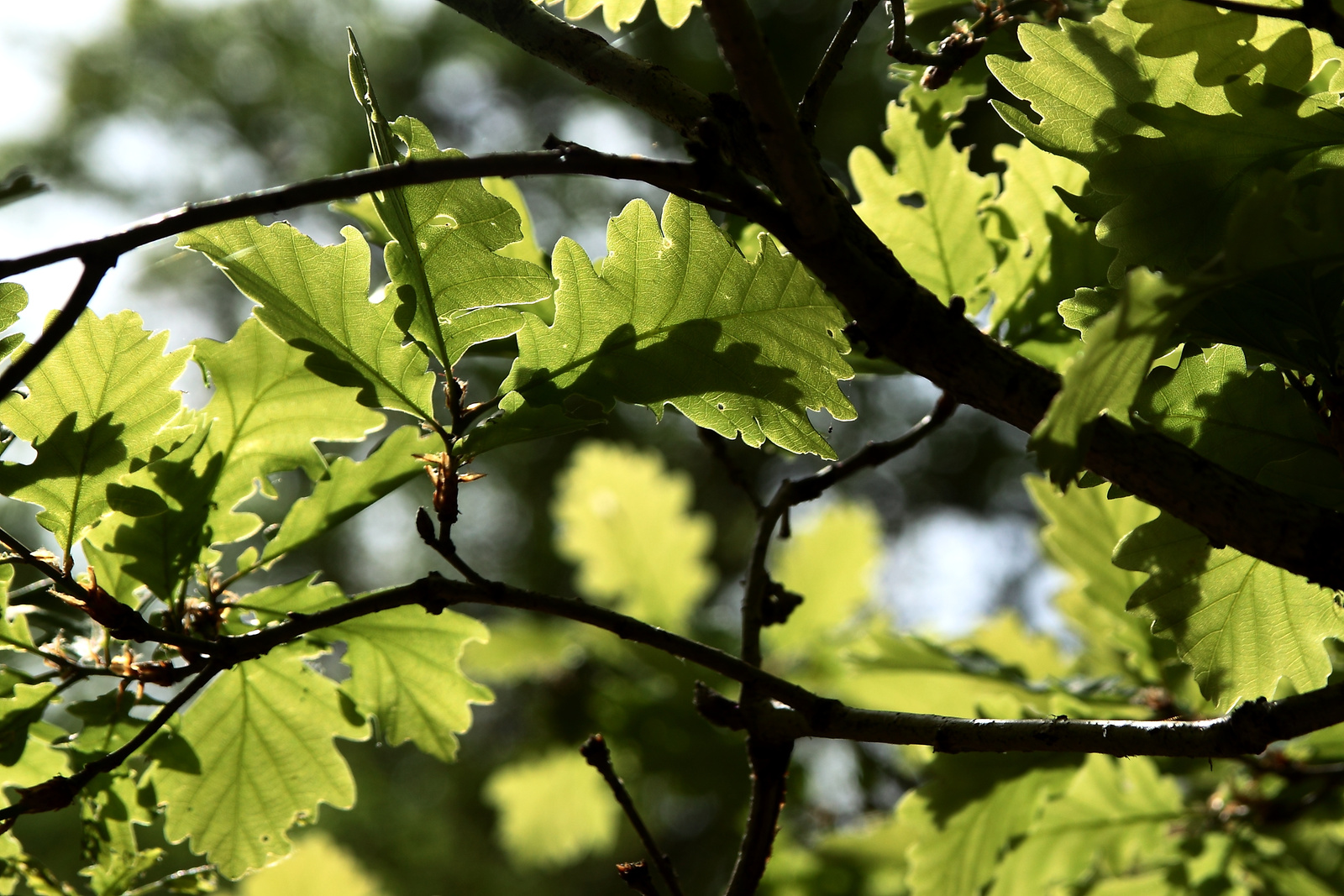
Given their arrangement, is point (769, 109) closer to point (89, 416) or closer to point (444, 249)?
point (444, 249)

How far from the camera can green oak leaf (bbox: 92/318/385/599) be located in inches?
27.2

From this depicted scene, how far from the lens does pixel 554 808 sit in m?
1.95

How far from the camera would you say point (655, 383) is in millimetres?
632

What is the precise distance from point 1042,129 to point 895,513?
387cm

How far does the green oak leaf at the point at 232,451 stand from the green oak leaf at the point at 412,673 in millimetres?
121

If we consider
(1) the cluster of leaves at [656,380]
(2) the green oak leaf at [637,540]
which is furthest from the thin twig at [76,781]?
(2) the green oak leaf at [637,540]

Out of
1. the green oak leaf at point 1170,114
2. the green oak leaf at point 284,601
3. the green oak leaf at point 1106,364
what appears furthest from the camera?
the green oak leaf at point 284,601

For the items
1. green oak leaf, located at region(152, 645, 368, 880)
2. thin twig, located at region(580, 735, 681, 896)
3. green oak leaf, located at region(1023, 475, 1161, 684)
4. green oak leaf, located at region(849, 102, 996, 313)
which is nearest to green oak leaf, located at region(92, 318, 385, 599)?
green oak leaf, located at region(152, 645, 368, 880)

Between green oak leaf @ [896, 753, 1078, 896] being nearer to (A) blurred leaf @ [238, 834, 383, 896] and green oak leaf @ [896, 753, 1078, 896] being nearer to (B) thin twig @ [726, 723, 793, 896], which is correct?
(B) thin twig @ [726, 723, 793, 896]

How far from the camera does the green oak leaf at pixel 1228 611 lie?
0.64m

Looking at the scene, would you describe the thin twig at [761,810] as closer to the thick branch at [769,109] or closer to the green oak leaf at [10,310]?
the thick branch at [769,109]

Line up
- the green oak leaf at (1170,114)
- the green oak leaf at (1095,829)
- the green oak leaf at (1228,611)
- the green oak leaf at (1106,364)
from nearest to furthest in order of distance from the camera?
the green oak leaf at (1106,364)
the green oak leaf at (1170,114)
the green oak leaf at (1228,611)
the green oak leaf at (1095,829)

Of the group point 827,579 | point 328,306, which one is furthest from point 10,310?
point 827,579

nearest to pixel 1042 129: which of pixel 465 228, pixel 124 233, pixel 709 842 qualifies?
pixel 465 228
